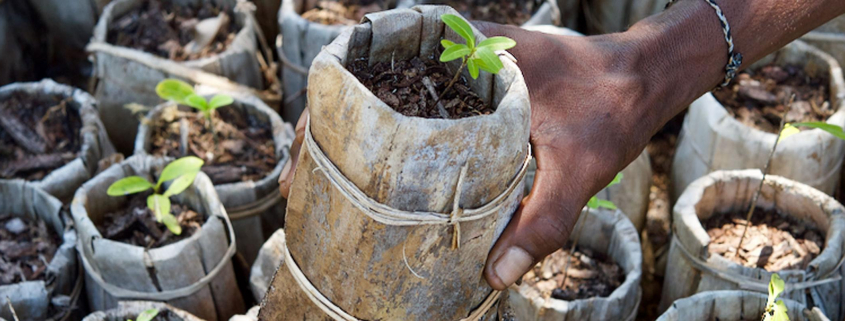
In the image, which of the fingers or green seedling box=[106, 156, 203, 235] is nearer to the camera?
the fingers

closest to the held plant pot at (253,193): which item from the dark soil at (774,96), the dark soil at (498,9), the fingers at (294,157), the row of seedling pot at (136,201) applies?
the row of seedling pot at (136,201)

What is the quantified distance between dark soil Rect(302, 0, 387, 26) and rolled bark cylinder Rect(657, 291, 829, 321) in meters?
1.66

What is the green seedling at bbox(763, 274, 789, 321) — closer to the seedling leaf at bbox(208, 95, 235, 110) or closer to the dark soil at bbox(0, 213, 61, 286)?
the seedling leaf at bbox(208, 95, 235, 110)

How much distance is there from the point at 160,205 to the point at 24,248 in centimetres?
52

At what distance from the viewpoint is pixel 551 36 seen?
4.88ft

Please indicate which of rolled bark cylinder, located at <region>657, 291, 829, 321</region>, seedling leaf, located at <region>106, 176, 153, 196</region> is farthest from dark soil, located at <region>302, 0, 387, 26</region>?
rolled bark cylinder, located at <region>657, 291, 829, 321</region>

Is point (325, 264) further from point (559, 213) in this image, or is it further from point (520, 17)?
point (520, 17)

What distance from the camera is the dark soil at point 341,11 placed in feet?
9.77

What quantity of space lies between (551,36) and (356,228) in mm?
608

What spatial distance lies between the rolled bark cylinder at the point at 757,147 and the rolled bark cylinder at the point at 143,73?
161cm

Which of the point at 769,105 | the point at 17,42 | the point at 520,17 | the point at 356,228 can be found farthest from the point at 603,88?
the point at 17,42

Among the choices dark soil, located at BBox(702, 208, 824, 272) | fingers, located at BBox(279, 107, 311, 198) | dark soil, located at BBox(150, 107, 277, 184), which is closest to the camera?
fingers, located at BBox(279, 107, 311, 198)

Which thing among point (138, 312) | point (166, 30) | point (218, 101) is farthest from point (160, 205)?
point (166, 30)

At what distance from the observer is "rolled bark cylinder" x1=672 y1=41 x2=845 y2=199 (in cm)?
232
